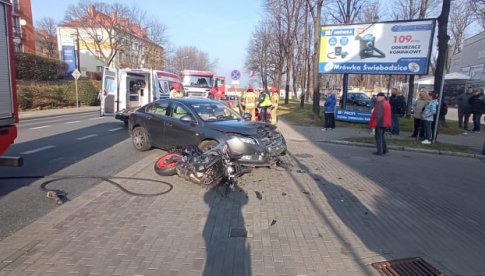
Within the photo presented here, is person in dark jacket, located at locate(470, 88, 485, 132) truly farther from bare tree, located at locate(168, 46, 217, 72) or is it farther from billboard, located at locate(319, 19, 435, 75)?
bare tree, located at locate(168, 46, 217, 72)

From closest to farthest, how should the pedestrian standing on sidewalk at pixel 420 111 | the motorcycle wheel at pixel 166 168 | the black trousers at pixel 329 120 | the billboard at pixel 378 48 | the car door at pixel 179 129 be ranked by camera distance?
the motorcycle wheel at pixel 166 168, the car door at pixel 179 129, the pedestrian standing on sidewalk at pixel 420 111, the billboard at pixel 378 48, the black trousers at pixel 329 120

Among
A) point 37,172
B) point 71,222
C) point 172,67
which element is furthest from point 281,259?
point 172,67

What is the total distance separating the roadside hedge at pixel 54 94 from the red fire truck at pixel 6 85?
2077 cm

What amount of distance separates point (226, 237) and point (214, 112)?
4.34m

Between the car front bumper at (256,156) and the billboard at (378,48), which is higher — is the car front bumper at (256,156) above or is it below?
below

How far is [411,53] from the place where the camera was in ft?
45.8

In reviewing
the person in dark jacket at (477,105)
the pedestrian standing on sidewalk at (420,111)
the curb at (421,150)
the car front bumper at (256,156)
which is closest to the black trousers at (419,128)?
the pedestrian standing on sidewalk at (420,111)

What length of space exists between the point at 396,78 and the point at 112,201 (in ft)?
208

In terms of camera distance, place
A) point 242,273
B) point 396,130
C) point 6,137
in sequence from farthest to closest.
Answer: point 396,130 < point 6,137 < point 242,273

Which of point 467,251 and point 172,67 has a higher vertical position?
point 172,67

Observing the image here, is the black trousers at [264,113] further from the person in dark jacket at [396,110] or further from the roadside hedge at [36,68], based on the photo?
the roadside hedge at [36,68]

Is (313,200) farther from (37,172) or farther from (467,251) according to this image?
(37,172)

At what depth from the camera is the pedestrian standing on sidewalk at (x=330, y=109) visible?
1315 centimetres

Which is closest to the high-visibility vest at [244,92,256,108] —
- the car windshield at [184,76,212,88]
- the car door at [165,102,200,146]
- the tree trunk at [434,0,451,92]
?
the car door at [165,102,200,146]
